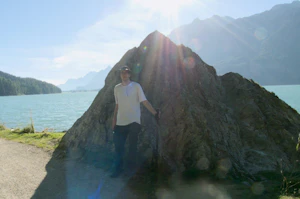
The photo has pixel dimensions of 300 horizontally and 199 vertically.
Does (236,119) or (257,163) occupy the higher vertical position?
(236,119)

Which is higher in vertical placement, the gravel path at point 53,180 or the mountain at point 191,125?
the mountain at point 191,125

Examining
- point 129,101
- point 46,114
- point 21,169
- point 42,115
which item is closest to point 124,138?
point 129,101

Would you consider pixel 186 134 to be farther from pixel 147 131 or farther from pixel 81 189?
pixel 81 189

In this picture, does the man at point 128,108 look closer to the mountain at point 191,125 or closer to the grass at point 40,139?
the mountain at point 191,125

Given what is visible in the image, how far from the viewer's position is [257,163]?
665 cm

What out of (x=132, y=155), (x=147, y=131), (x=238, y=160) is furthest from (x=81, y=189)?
(x=238, y=160)

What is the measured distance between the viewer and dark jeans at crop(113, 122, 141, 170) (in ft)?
20.7

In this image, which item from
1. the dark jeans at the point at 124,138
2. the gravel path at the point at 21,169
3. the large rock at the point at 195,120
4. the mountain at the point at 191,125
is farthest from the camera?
the large rock at the point at 195,120

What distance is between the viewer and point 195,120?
6.93m

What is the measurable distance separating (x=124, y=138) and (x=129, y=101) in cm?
101

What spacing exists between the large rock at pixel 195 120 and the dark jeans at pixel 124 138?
0.61 metres

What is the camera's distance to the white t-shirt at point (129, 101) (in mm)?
6195

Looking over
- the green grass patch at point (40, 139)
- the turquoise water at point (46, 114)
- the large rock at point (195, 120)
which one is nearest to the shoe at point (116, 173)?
the large rock at point (195, 120)

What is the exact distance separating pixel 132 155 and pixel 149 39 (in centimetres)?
451
